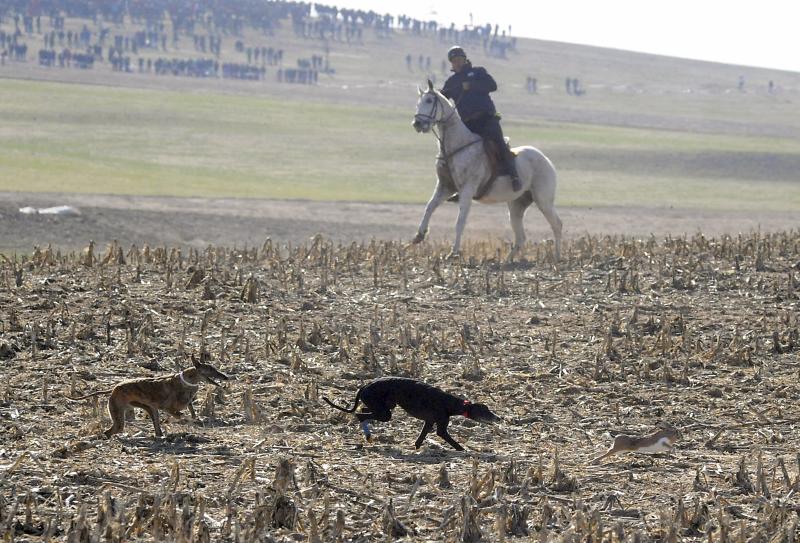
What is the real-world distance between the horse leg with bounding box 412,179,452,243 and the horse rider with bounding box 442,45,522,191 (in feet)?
3.17

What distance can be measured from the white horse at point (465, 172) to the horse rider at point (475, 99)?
0.17 m

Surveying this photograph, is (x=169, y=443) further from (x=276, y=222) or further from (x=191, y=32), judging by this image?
(x=191, y=32)

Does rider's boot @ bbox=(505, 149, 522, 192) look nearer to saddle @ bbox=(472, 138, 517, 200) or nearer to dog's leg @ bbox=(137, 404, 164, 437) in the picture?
saddle @ bbox=(472, 138, 517, 200)

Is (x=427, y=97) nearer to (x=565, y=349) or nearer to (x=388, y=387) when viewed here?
(x=565, y=349)

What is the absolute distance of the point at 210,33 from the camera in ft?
512

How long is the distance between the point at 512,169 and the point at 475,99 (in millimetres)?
1150

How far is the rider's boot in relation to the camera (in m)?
19.6

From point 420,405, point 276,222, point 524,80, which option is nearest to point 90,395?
point 420,405

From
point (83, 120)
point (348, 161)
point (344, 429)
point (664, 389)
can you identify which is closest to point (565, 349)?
point (664, 389)

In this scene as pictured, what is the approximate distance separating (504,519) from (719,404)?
12.8 ft

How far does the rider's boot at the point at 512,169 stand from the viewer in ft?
64.2

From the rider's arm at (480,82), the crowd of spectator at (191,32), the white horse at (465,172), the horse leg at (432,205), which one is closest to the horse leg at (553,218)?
the white horse at (465,172)

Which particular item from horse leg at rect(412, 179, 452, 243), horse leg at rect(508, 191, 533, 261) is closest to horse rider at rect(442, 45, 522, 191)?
horse leg at rect(412, 179, 452, 243)

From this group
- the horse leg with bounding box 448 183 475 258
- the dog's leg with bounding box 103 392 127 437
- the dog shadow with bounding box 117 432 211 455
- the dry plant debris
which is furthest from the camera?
the horse leg with bounding box 448 183 475 258
